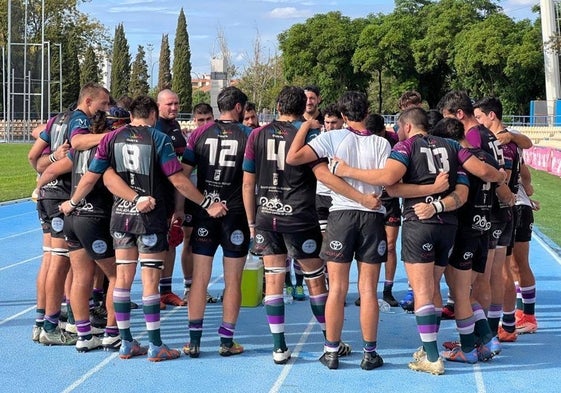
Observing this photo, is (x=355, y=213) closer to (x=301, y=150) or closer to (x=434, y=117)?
(x=301, y=150)

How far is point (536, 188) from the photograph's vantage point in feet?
77.8

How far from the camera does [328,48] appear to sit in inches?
2606

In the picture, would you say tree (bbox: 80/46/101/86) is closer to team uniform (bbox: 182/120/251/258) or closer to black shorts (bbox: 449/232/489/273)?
team uniform (bbox: 182/120/251/258)

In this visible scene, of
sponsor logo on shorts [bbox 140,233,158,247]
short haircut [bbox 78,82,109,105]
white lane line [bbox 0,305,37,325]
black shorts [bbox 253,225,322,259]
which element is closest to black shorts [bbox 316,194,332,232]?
black shorts [bbox 253,225,322,259]

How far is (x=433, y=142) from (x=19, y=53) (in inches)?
1782

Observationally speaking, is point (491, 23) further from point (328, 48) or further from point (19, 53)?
point (19, 53)

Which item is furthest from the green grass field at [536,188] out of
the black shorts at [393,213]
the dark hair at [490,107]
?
the dark hair at [490,107]

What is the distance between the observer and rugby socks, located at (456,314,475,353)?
6.18 metres

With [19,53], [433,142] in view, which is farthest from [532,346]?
[19,53]

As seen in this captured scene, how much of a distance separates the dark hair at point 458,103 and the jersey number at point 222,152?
6.11ft

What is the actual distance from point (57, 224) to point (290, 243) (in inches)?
83.5

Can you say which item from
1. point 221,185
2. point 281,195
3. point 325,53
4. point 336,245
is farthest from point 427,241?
point 325,53

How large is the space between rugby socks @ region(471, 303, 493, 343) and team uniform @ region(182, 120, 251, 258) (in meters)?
2.02

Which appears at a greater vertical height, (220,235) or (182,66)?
(182,66)
